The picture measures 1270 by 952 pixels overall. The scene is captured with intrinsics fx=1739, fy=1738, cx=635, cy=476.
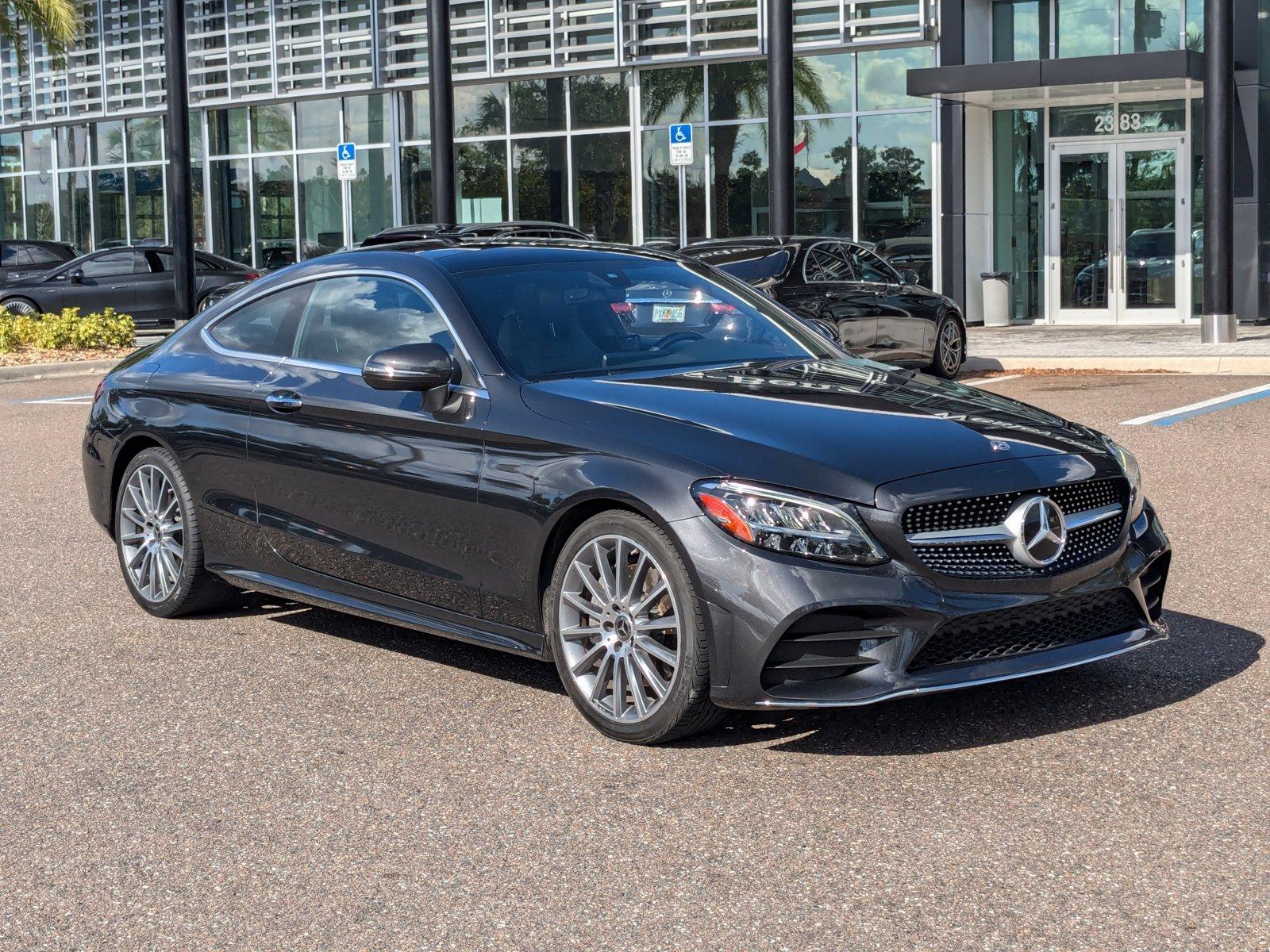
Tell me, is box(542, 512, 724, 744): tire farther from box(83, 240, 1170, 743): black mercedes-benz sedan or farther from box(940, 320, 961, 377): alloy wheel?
box(940, 320, 961, 377): alloy wheel

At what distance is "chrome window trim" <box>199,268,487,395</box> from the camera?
5.98 meters

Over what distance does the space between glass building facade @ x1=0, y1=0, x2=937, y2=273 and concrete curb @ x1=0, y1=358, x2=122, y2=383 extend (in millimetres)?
9411

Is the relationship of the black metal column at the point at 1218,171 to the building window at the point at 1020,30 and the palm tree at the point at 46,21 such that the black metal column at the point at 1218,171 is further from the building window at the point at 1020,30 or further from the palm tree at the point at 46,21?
the palm tree at the point at 46,21

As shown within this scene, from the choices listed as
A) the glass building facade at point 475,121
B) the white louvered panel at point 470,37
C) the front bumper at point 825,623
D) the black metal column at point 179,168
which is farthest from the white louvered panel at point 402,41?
the front bumper at point 825,623

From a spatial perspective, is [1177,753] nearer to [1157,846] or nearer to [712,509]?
[1157,846]

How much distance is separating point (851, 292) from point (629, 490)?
11167 mm

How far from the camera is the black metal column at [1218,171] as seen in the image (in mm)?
20078

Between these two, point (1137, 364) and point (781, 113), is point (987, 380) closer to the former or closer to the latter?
point (1137, 364)

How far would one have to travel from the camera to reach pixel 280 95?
1355 inches

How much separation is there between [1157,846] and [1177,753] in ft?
2.61

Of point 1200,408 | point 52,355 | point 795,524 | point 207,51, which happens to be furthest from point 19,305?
point 795,524

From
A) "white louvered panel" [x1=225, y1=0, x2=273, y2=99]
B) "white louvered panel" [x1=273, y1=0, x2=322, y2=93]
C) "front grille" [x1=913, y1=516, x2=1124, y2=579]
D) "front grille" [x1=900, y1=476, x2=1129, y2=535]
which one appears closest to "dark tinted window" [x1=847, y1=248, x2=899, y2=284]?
"front grille" [x1=900, y1=476, x2=1129, y2=535]

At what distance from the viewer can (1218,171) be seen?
20.4 m

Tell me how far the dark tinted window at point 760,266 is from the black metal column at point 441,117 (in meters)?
10.3
